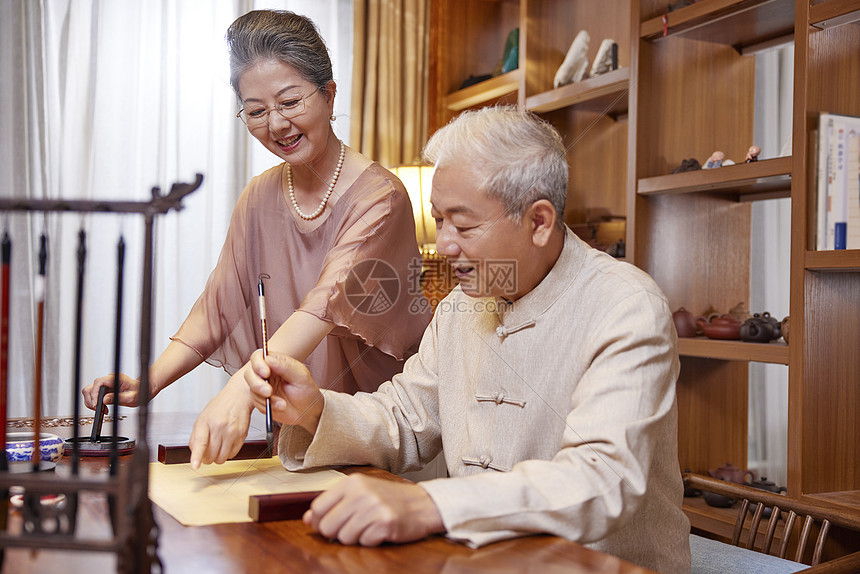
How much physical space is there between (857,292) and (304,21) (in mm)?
1633

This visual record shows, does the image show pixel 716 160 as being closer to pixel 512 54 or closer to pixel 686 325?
pixel 686 325

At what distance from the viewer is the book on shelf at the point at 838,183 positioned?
2.03 meters

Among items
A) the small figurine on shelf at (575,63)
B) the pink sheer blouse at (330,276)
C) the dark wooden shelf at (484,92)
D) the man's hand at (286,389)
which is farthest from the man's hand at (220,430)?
the dark wooden shelf at (484,92)

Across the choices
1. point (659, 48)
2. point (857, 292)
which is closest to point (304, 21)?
point (659, 48)

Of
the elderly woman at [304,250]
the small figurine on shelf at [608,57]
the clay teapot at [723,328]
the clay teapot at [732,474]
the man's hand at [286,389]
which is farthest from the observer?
the small figurine on shelf at [608,57]

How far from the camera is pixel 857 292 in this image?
2166mm

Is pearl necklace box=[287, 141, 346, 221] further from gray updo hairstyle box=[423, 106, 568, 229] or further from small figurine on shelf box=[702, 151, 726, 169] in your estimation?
small figurine on shelf box=[702, 151, 726, 169]

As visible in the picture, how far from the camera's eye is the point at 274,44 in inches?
69.5

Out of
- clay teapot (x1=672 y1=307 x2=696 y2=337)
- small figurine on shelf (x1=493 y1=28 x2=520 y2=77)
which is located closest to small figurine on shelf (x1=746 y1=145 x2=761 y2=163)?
clay teapot (x1=672 y1=307 x2=696 y2=337)

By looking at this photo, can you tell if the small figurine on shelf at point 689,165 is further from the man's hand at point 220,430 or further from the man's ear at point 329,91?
the man's hand at point 220,430

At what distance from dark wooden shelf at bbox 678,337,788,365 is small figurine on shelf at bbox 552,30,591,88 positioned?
4.03 ft

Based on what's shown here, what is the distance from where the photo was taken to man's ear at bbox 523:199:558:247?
4.41 feet

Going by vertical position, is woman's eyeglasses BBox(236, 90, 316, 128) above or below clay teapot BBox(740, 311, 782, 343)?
above

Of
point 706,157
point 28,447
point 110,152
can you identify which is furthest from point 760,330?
point 110,152
